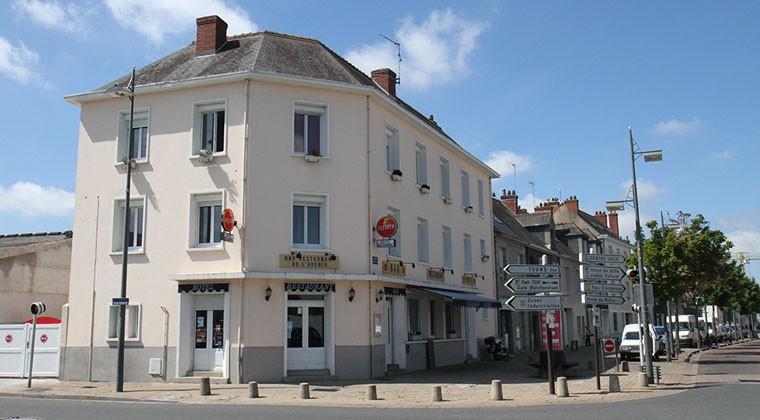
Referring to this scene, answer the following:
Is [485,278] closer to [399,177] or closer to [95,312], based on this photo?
[399,177]

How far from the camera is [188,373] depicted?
20.8 meters

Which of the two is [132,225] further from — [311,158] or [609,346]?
[609,346]

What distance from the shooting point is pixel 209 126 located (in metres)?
22.3

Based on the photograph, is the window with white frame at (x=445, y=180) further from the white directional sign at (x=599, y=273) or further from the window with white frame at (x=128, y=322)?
the window with white frame at (x=128, y=322)

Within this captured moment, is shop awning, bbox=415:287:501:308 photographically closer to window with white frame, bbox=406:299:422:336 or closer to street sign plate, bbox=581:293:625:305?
window with white frame, bbox=406:299:422:336

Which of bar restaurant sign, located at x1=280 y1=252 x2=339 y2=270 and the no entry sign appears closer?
the no entry sign

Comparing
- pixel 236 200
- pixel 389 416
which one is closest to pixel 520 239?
pixel 236 200

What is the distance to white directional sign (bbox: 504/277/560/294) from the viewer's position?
17.1m

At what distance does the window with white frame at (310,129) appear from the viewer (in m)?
22.2

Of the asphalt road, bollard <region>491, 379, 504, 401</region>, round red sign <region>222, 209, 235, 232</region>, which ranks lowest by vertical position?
the asphalt road

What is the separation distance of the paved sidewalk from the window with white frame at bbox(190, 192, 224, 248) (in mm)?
4250

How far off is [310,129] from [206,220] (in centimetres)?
429

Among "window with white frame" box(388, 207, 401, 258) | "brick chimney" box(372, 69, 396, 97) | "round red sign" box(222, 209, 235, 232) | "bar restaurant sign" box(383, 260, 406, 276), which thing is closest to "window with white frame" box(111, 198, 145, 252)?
"round red sign" box(222, 209, 235, 232)

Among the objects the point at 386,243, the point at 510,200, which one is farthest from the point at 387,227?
the point at 510,200
